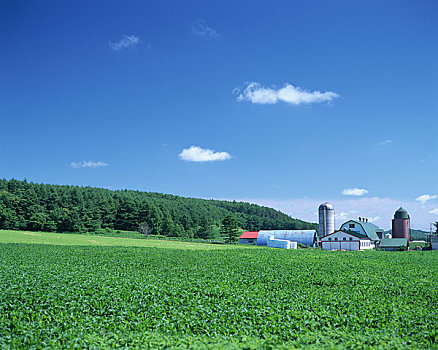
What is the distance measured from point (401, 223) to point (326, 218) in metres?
17.9

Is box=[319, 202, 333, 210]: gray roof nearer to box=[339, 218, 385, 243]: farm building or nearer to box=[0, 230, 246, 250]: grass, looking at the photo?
box=[339, 218, 385, 243]: farm building

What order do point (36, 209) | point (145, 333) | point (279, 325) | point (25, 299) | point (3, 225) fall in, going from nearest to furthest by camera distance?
point (145, 333)
point (279, 325)
point (25, 299)
point (3, 225)
point (36, 209)

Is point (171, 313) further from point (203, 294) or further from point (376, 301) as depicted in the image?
point (376, 301)

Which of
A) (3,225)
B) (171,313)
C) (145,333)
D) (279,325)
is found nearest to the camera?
(145,333)

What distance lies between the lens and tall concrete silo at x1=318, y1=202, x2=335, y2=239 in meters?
81.9

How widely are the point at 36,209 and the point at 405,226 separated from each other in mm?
88215

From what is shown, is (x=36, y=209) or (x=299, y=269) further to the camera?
(x=36, y=209)

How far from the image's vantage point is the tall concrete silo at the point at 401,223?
8319 cm

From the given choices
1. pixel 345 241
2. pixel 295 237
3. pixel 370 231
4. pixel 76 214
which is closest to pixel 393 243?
pixel 370 231

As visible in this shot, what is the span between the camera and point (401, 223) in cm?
8319

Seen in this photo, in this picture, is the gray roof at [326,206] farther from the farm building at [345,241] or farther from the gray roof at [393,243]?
the gray roof at [393,243]

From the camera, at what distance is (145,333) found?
1065 centimetres

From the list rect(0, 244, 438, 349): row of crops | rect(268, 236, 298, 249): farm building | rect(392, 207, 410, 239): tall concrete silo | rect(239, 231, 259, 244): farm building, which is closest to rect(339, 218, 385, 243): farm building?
rect(392, 207, 410, 239): tall concrete silo

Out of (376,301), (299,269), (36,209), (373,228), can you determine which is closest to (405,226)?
(373,228)
